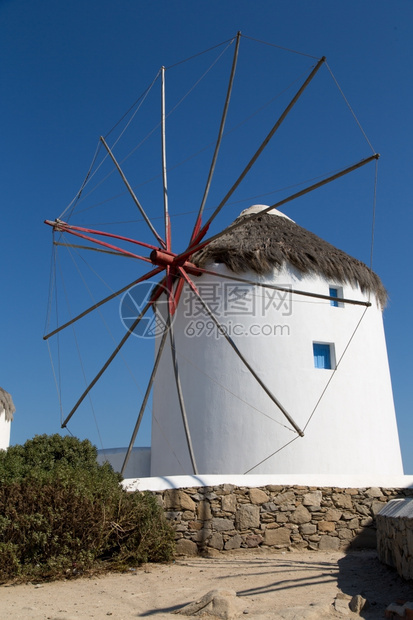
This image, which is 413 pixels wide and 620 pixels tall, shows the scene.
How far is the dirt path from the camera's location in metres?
4.26

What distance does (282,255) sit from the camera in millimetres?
10914

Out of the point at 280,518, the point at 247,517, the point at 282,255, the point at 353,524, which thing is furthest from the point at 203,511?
the point at 282,255

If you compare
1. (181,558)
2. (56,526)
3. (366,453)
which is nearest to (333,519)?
(181,558)

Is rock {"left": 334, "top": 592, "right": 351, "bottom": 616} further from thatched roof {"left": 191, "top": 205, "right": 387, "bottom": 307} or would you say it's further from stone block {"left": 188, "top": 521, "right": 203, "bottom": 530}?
thatched roof {"left": 191, "top": 205, "right": 387, "bottom": 307}

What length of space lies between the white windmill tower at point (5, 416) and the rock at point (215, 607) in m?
14.6

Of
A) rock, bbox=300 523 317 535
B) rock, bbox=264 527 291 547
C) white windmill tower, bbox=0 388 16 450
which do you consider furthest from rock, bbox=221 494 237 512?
white windmill tower, bbox=0 388 16 450

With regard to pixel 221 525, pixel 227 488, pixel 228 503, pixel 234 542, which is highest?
pixel 227 488

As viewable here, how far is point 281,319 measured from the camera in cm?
1069

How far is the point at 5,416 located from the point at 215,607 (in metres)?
15.3

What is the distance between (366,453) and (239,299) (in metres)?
3.69

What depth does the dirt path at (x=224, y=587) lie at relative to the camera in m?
4.26

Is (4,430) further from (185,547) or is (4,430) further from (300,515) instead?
(300,515)

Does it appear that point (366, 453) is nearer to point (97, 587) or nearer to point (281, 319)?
point (281, 319)

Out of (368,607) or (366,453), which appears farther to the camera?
(366,453)
